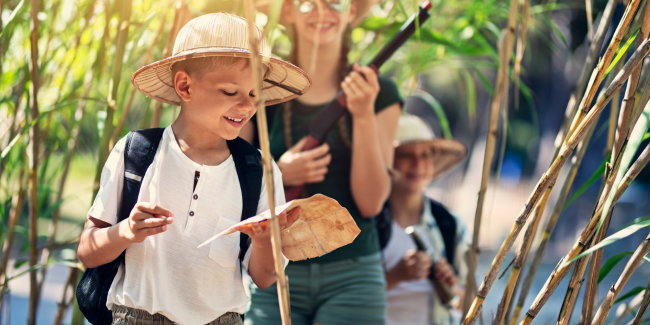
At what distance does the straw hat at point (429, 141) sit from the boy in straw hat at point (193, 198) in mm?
1055

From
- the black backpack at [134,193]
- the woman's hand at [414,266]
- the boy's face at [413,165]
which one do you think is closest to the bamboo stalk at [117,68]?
the black backpack at [134,193]

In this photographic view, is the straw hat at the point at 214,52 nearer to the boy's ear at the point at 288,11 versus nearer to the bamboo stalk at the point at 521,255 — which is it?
the bamboo stalk at the point at 521,255

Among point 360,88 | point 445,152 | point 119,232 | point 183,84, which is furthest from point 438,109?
point 119,232

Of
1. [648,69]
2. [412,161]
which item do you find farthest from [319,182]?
[412,161]

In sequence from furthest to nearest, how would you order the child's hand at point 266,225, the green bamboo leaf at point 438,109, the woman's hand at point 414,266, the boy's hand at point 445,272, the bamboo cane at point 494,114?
the boy's hand at point 445,272, the woman's hand at point 414,266, the green bamboo leaf at point 438,109, the bamboo cane at point 494,114, the child's hand at point 266,225

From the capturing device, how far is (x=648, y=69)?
2.29ft

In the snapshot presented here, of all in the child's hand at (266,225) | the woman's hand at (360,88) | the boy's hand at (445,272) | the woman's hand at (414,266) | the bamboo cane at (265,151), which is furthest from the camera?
the boy's hand at (445,272)

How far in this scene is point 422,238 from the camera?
165 cm

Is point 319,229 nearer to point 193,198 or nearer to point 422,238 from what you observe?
point 193,198

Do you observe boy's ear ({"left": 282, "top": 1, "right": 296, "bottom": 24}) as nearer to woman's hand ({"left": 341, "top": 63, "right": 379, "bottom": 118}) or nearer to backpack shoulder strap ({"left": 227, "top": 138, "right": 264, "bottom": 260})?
woman's hand ({"left": 341, "top": 63, "right": 379, "bottom": 118})

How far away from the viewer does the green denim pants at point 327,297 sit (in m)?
0.96

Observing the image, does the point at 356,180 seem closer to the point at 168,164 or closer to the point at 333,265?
the point at 333,265

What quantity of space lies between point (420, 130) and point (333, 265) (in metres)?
0.90

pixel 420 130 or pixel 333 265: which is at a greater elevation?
pixel 420 130
